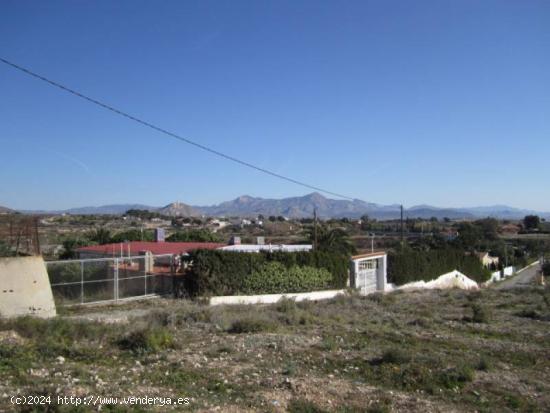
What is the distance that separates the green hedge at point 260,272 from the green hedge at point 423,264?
8.10m

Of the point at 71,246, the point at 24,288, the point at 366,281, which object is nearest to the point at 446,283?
the point at 366,281

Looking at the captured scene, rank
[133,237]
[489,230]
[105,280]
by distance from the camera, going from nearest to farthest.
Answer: [105,280]
[133,237]
[489,230]

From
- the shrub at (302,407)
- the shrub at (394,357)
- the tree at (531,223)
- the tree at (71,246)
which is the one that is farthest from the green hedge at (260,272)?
the tree at (531,223)

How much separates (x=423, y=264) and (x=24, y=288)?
33829mm

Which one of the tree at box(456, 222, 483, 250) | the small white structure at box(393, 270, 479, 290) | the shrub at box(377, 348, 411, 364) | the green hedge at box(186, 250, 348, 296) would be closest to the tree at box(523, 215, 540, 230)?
the tree at box(456, 222, 483, 250)

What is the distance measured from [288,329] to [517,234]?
145151 mm

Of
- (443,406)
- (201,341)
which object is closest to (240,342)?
(201,341)

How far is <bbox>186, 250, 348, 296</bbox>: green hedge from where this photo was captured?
26.3m

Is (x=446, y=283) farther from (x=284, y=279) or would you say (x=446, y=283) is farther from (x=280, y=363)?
(x=280, y=363)

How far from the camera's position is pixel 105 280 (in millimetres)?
23172

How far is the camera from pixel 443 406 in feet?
27.3

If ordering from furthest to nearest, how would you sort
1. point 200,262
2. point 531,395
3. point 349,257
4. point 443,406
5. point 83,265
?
1. point 349,257
2. point 200,262
3. point 83,265
4. point 531,395
5. point 443,406

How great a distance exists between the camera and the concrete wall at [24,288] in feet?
55.2

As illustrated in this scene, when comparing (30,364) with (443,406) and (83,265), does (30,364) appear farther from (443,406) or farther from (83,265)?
(83,265)
